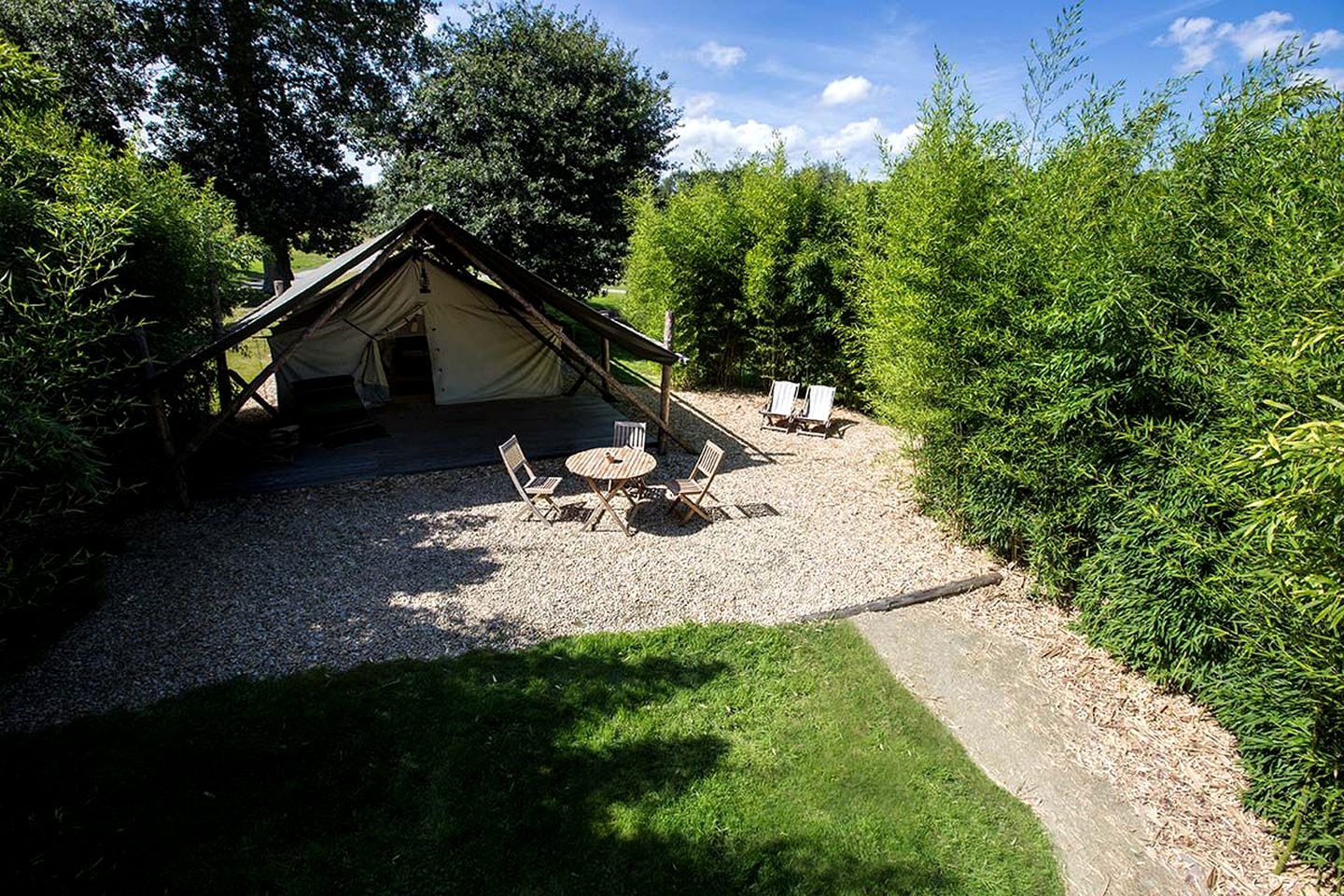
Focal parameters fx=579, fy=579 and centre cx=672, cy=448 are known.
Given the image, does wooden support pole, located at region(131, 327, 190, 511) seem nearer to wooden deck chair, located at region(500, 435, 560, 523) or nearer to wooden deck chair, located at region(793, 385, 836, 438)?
wooden deck chair, located at region(500, 435, 560, 523)

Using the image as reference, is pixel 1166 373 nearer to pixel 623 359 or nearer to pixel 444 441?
pixel 444 441

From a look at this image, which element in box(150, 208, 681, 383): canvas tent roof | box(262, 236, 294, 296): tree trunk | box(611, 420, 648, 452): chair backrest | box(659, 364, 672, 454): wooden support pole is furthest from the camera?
box(262, 236, 294, 296): tree trunk

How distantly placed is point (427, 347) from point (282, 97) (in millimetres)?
10836

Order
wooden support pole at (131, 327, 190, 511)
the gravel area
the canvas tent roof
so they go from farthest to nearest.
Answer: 1. the canvas tent roof
2. wooden support pole at (131, 327, 190, 511)
3. the gravel area

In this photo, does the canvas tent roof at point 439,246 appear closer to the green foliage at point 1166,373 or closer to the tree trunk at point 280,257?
the green foliage at point 1166,373

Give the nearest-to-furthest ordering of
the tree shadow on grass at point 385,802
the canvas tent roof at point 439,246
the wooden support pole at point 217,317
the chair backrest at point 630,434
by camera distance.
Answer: the tree shadow on grass at point 385,802 → the canvas tent roof at point 439,246 → the wooden support pole at point 217,317 → the chair backrest at point 630,434

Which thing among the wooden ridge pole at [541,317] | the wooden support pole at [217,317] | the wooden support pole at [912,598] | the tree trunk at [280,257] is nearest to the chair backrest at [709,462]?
the wooden ridge pole at [541,317]

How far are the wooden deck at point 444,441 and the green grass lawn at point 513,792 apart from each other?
13.3ft

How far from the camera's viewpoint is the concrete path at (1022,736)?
3149mm

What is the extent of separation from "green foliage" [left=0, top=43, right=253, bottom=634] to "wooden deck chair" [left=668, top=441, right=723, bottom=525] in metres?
4.71

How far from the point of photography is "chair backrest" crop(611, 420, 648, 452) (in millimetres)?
7582

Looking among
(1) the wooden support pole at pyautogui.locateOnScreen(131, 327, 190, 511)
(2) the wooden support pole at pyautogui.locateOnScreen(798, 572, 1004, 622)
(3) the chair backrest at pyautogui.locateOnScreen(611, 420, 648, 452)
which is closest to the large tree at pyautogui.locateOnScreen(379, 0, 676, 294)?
(3) the chair backrest at pyautogui.locateOnScreen(611, 420, 648, 452)

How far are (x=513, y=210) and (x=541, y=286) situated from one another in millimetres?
6790

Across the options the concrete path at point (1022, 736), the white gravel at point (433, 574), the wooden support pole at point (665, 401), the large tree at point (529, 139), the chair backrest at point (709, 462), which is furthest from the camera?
the large tree at point (529, 139)
